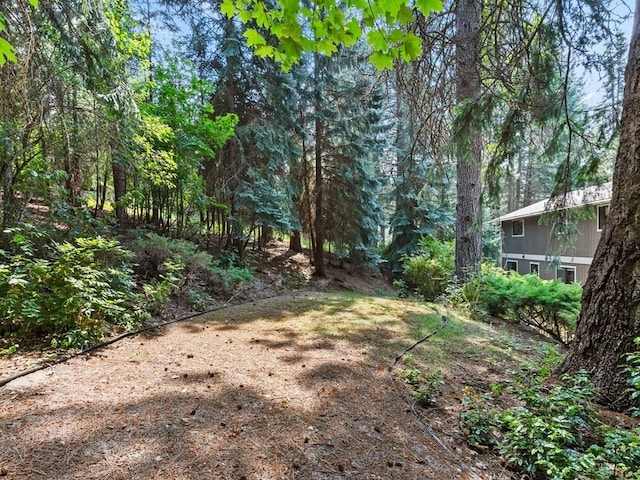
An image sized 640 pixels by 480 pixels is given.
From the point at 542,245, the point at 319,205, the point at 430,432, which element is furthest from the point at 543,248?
the point at 430,432

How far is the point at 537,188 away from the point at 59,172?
30.2 metres

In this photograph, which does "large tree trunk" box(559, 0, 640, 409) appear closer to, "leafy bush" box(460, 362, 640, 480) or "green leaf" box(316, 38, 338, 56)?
"leafy bush" box(460, 362, 640, 480)

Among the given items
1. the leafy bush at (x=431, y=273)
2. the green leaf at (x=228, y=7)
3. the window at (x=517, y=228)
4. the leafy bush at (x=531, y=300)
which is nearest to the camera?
the green leaf at (x=228, y=7)

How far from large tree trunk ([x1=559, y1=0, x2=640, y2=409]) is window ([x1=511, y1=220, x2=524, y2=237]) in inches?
580

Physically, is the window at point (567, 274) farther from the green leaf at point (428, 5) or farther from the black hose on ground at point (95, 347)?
the green leaf at point (428, 5)

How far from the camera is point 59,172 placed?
4.18 meters

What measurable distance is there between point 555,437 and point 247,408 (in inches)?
66.6

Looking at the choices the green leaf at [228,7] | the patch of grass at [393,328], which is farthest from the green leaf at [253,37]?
the patch of grass at [393,328]

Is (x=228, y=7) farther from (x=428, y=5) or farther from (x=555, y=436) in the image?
(x=555, y=436)

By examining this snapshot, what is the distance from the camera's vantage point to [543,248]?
13.6 meters

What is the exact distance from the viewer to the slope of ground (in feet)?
5.17

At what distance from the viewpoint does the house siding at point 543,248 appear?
1131 centimetres

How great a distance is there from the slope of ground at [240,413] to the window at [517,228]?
14153mm

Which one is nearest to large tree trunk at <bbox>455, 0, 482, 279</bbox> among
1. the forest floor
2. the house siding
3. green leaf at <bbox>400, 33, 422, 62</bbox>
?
the forest floor
